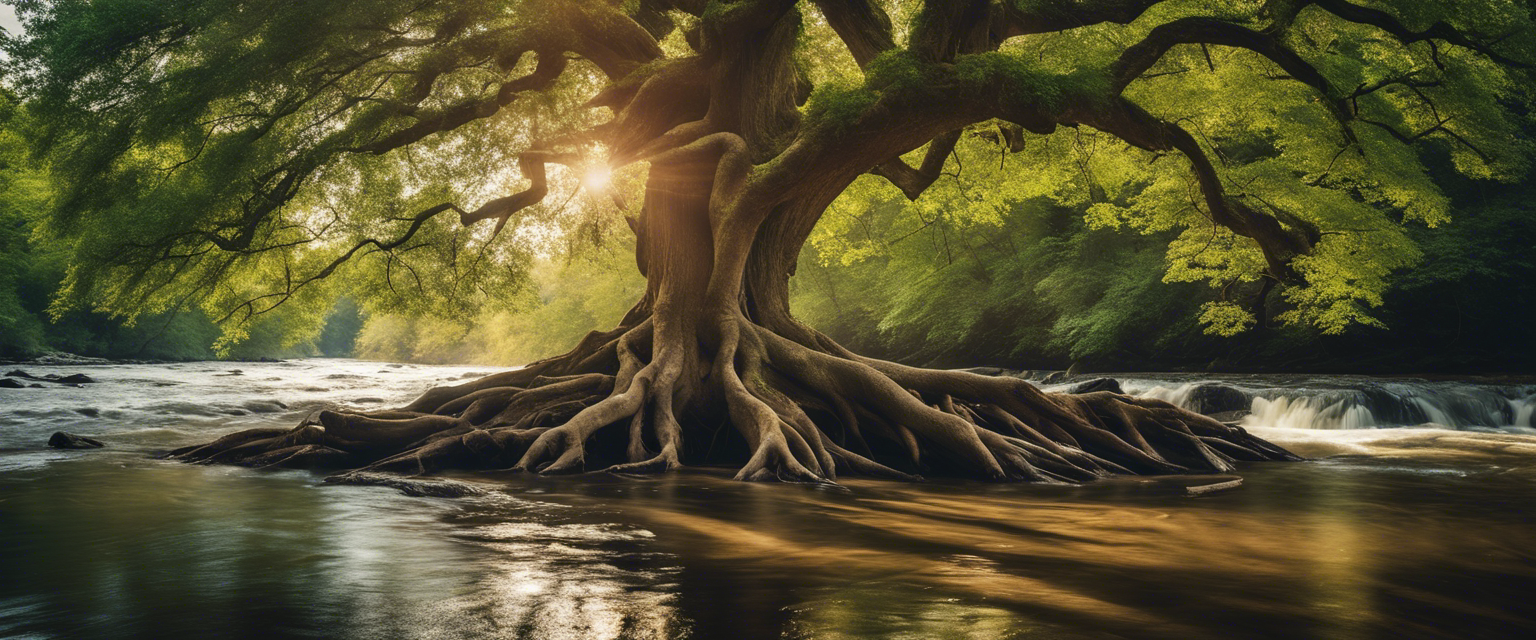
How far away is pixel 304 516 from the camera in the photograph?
627 cm

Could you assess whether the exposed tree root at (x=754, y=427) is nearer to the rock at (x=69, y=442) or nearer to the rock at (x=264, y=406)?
the rock at (x=69, y=442)

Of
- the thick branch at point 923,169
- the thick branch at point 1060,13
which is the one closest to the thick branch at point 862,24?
the thick branch at point 1060,13

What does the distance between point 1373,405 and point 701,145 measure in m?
15.5

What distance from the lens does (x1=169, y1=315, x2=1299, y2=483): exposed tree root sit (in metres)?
9.38

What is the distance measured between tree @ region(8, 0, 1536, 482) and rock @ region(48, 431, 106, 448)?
7.23 ft

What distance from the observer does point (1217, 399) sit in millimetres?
20188

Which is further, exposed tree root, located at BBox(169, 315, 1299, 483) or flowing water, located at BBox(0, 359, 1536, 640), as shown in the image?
exposed tree root, located at BBox(169, 315, 1299, 483)

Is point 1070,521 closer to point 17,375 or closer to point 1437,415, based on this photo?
point 1437,415

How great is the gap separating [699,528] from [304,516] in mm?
2813

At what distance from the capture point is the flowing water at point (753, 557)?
3557 millimetres

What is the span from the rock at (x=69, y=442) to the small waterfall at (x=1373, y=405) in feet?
66.0

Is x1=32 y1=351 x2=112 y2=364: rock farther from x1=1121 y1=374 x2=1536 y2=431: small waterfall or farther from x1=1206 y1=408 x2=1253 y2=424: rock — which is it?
x1=1206 y1=408 x2=1253 y2=424: rock

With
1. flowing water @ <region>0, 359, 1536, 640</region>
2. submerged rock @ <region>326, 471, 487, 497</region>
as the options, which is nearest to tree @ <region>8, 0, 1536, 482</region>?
submerged rock @ <region>326, 471, 487, 497</region>

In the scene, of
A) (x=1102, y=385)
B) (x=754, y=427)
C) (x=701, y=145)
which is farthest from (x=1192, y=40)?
(x=1102, y=385)
